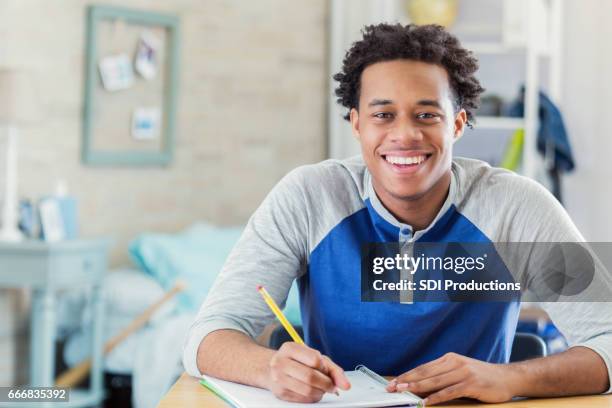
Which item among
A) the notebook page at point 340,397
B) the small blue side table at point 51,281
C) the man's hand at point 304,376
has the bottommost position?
the small blue side table at point 51,281

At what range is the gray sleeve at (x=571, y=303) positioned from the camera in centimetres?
160

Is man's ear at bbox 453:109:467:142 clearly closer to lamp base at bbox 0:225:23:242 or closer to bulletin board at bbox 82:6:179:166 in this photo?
lamp base at bbox 0:225:23:242

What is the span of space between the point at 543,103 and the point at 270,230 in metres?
3.17

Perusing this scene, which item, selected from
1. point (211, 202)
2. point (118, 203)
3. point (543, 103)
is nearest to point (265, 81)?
point (211, 202)

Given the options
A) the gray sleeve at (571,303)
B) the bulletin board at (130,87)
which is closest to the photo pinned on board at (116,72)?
the bulletin board at (130,87)

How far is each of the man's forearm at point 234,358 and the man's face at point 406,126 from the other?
A: 408mm

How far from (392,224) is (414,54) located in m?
0.31

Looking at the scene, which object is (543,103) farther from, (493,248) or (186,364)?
(186,364)

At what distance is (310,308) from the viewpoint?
1805mm

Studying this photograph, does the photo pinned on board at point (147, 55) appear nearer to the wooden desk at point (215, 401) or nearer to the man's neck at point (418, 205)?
the man's neck at point (418, 205)

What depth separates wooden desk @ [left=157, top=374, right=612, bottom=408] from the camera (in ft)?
4.41

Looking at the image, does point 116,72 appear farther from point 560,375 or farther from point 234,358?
point 560,375

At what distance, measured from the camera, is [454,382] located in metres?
1.37

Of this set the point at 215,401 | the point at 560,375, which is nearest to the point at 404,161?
the point at 560,375
